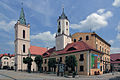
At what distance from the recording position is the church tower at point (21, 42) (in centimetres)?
4760

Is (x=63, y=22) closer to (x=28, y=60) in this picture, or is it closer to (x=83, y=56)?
(x=83, y=56)

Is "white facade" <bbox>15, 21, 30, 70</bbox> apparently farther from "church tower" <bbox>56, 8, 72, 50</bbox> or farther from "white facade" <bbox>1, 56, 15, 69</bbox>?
"white facade" <bbox>1, 56, 15, 69</bbox>

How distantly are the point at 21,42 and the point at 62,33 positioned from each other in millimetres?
22354

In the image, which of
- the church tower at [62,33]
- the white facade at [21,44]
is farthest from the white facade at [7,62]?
the church tower at [62,33]

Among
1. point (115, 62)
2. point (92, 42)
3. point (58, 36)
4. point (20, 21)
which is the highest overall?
point (20, 21)

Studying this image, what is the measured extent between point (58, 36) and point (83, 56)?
14.6m

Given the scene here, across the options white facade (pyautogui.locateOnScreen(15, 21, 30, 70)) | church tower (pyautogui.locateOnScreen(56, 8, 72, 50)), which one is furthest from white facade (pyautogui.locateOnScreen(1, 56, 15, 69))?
church tower (pyautogui.locateOnScreen(56, 8, 72, 50))

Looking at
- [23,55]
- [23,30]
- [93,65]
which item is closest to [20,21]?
[23,30]

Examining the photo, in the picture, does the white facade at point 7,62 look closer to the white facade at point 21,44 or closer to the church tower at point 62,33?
the white facade at point 21,44

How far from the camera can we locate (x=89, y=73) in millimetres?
28391

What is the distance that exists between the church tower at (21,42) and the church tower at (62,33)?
18.7 metres

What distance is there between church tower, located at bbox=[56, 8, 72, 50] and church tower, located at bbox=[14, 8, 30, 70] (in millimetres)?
18690

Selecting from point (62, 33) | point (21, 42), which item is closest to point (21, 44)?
point (21, 42)

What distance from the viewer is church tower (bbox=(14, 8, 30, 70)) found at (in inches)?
1874
